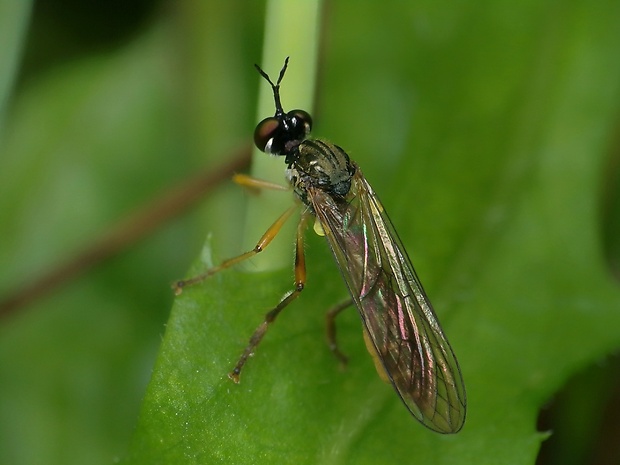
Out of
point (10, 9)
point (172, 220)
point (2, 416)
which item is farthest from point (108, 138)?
point (2, 416)

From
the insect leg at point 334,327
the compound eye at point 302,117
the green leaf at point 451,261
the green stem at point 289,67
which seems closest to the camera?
the green leaf at point 451,261

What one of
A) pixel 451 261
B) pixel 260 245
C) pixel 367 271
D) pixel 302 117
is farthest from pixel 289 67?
pixel 451 261

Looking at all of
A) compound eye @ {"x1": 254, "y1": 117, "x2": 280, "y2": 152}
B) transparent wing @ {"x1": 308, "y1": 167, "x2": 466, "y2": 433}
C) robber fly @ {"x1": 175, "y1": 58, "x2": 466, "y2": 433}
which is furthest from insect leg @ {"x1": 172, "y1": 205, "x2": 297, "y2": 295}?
compound eye @ {"x1": 254, "y1": 117, "x2": 280, "y2": 152}

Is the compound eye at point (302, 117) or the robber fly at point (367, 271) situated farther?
the compound eye at point (302, 117)

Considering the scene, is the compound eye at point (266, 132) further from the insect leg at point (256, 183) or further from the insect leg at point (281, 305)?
the insect leg at point (281, 305)

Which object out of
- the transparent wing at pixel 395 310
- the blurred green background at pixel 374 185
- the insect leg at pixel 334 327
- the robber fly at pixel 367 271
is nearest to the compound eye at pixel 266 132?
the robber fly at pixel 367 271

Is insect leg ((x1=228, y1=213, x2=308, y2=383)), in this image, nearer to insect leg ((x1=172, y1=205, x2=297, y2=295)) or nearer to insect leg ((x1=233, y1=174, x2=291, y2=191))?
insect leg ((x1=172, y1=205, x2=297, y2=295))
